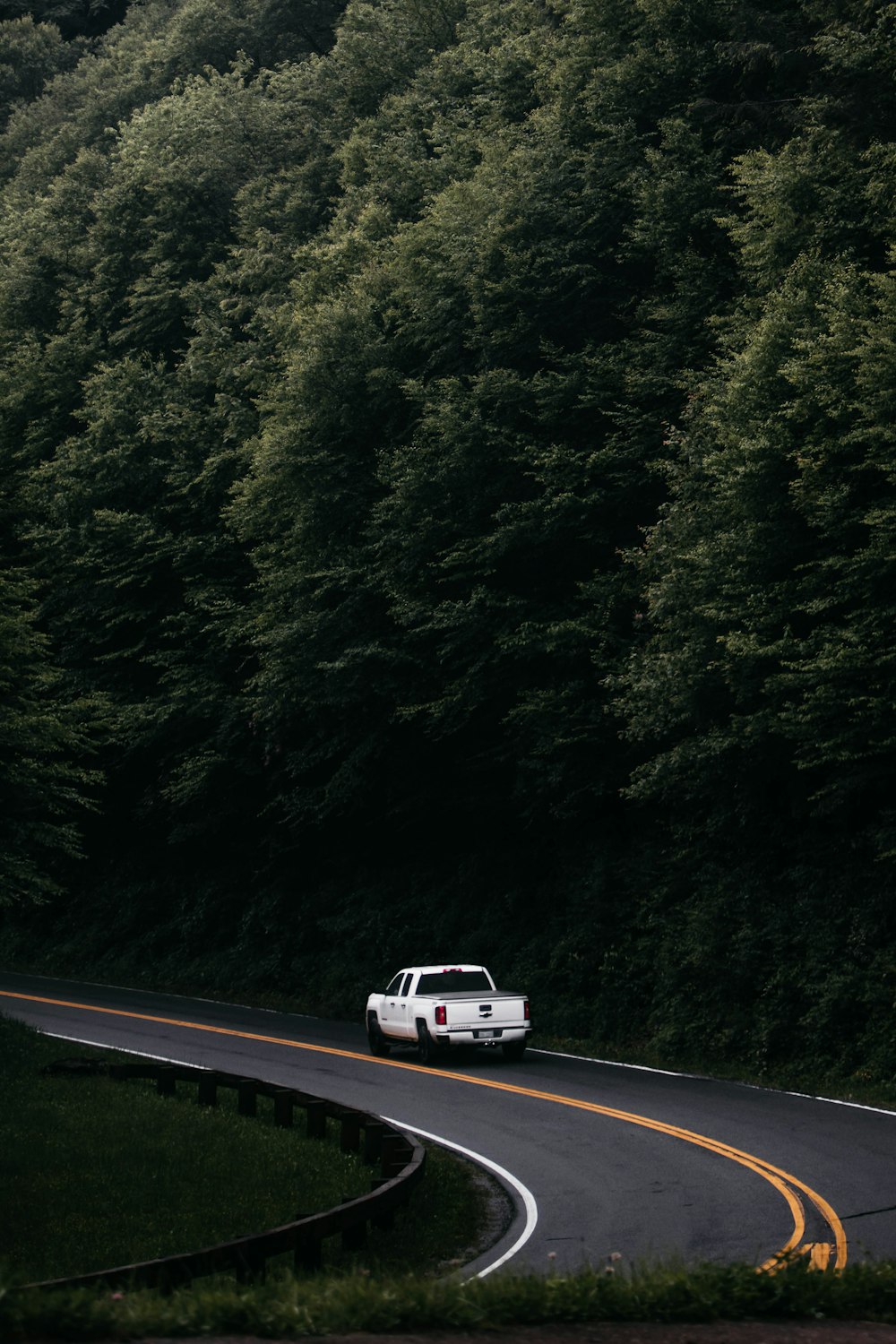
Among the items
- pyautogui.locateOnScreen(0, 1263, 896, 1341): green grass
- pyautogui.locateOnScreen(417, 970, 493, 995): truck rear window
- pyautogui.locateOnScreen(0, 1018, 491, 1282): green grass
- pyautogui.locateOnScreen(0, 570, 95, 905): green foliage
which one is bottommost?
pyautogui.locateOnScreen(0, 1018, 491, 1282): green grass

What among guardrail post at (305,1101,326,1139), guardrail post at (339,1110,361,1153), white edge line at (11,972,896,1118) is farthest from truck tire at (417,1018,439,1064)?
guardrail post at (339,1110,361,1153)

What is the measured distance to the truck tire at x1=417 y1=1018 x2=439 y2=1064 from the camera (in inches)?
942

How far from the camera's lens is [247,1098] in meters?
19.6

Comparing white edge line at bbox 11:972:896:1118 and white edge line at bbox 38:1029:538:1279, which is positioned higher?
white edge line at bbox 11:972:896:1118

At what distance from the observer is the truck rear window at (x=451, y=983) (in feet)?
80.1

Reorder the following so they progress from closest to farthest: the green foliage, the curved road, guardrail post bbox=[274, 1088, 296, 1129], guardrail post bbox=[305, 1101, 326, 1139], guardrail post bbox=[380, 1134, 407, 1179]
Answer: the curved road, guardrail post bbox=[380, 1134, 407, 1179], guardrail post bbox=[305, 1101, 326, 1139], guardrail post bbox=[274, 1088, 296, 1129], the green foliage

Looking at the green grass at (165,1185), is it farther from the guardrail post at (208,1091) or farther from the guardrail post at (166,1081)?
the guardrail post at (166,1081)

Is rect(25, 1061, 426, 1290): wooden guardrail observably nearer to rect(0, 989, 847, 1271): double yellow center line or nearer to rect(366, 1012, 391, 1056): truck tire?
rect(0, 989, 847, 1271): double yellow center line

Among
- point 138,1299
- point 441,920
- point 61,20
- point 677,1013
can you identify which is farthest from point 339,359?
point 61,20

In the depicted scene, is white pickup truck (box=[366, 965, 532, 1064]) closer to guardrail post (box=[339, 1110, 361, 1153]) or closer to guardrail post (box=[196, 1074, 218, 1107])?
guardrail post (box=[196, 1074, 218, 1107])

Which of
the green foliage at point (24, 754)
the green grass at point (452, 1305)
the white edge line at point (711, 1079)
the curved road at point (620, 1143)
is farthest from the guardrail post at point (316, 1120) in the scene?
the green grass at point (452, 1305)

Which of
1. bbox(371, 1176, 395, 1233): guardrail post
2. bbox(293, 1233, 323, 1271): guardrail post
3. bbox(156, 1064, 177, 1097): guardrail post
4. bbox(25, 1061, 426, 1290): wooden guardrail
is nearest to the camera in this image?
bbox(25, 1061, 426, 1290): wooden guardrail

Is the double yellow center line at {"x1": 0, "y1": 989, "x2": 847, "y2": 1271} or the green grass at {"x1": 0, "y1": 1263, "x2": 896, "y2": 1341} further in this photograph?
the double yellow center line at {"x1": 0, "y1": 989, "x2": 847, "y2": 1271}

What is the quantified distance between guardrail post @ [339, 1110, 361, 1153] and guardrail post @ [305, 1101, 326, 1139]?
828 mm
